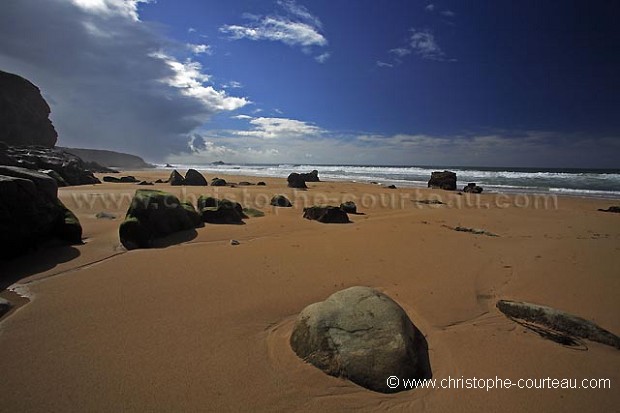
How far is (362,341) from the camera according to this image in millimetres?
2619

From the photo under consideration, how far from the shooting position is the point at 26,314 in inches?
126

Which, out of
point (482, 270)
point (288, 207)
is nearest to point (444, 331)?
point (482, 270)

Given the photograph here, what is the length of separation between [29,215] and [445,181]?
24.4 metres

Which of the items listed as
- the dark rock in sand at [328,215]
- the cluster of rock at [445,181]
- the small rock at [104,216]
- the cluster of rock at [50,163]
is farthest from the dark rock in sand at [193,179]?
the cluster of rock at [445,181]

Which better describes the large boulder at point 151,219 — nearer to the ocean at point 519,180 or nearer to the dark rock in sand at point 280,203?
the dark rock in sand at point 280,203

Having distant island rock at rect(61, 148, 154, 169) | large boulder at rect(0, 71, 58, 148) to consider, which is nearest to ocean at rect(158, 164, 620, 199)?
large boulder at rect(0, 71, 58, 148)

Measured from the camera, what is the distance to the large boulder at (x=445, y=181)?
23.5 meters

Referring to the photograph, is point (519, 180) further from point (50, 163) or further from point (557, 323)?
point (50, 163)

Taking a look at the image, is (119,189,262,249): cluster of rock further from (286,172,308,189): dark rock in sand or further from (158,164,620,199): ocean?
(158,164,620,199): ocean

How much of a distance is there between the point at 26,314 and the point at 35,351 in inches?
33.2
